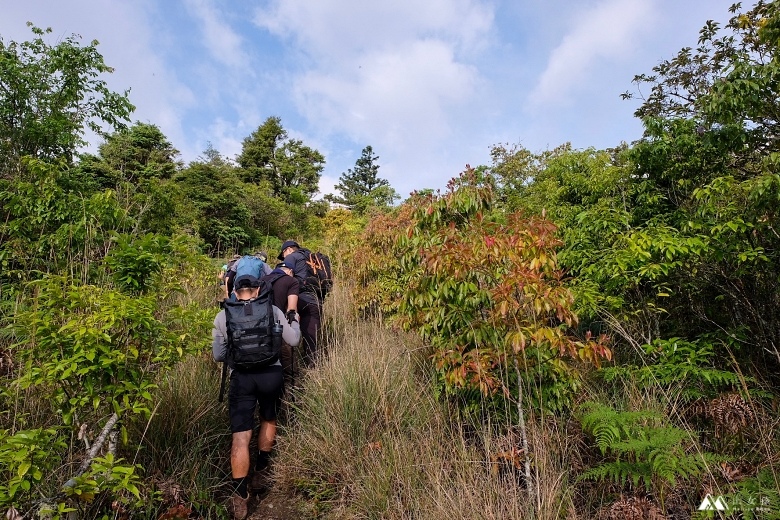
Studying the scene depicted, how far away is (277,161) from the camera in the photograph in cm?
3316

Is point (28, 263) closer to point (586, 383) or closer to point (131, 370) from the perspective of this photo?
point (131, 370)

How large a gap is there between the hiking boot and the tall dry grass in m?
0.36

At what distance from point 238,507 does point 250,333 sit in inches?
49.7

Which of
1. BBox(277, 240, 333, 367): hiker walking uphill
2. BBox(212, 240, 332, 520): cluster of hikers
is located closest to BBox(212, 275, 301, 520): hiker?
BBox(212, 240, 332, 520): cluster of hikers

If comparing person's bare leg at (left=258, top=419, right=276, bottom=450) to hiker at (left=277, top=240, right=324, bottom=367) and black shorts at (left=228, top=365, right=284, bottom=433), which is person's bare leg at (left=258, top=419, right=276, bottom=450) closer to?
black shorts at (left=228, top=365, right=284, bottom=433)

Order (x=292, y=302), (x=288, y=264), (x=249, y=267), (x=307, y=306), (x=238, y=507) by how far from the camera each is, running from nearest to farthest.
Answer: (x=238, y=507)
(x=249, y=267)
(x=292, y=302)
(x=307, y=306)
(x=288, y=264)

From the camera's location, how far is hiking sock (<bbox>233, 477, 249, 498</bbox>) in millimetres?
3068

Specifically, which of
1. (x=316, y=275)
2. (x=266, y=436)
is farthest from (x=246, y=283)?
(x=316, y=275)

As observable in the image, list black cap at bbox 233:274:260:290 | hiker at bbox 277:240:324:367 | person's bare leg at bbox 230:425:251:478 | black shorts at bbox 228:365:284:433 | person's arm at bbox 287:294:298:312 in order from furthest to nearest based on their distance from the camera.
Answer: hiker at bbox 277:240:324:367, person's arm at bbox 287:294:298:312, black cap at bbox 233:274:260:290, black shorts at bbox 228:365:284:433, person's bare leg at bbox 230:425:251:478

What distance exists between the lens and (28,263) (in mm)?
3871

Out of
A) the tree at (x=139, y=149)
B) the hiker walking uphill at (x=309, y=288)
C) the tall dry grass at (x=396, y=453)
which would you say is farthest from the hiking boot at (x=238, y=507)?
the tree at (x=139, y=149)

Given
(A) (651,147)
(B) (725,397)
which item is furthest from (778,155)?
(B) (725,397)

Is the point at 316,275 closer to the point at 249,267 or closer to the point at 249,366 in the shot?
the point at 249,267

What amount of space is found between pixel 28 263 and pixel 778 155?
6.30 m
